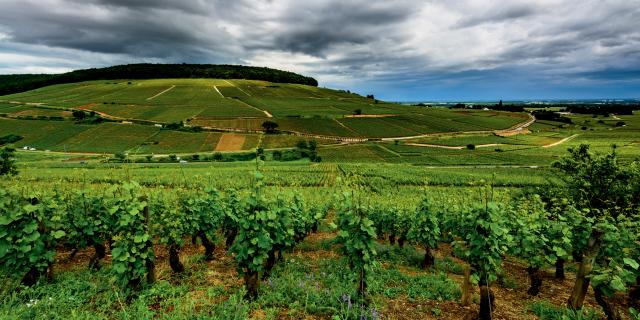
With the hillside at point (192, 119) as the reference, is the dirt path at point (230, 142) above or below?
below

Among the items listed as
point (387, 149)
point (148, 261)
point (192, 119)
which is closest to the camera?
point (148, 261)

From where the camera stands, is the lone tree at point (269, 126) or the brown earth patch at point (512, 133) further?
the brown earth patch at point (512, 133)

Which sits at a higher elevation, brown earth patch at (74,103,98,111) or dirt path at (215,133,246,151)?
brown earth patch at (74,103,98,111)

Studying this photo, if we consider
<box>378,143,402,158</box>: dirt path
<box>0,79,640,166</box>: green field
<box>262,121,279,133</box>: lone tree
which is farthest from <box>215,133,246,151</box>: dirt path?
<box>378,143,402,158</box>: dirt path

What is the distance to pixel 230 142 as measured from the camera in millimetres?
86188

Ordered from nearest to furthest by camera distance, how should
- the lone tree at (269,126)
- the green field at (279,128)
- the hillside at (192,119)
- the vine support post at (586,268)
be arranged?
1. the vine support post at (586,268)
2. the green field at (279,128)
3. the hillside at (192,119)
4. the lone tree at (269,126)

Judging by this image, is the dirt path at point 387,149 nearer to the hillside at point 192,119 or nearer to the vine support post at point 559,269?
the hillside at point 192,119

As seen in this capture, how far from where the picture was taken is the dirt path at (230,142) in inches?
3197

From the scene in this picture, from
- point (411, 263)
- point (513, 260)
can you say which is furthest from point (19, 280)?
point (513, 260)

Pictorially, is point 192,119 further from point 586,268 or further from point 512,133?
point 512,133

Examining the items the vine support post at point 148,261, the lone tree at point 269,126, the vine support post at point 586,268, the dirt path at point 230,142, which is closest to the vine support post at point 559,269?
the vine support post at point 586,268

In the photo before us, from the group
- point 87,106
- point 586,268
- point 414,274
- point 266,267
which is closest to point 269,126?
point 87,106

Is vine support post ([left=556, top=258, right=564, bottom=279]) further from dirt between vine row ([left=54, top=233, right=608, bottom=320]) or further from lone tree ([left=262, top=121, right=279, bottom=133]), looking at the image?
lone tree ([left=262, top=121, right=279, bottom=133])

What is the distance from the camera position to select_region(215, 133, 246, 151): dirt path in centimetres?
8121
